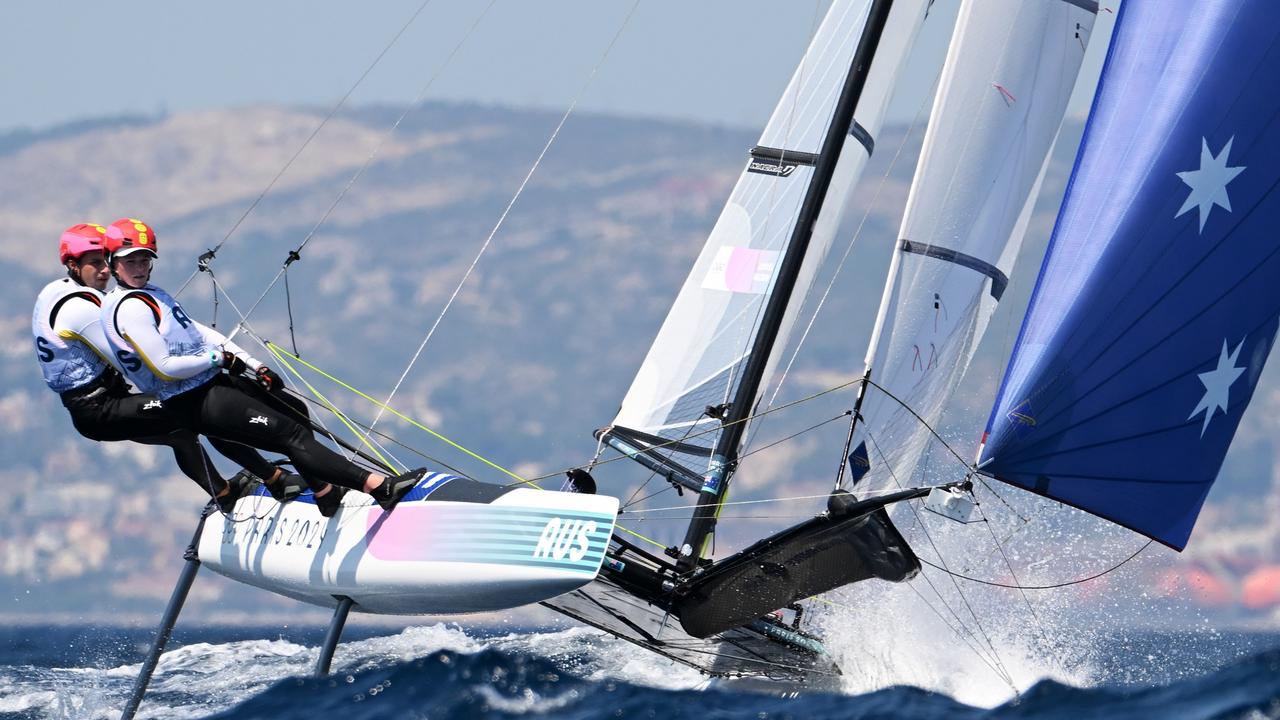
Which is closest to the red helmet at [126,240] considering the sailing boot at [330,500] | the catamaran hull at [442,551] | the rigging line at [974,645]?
the sailing boot at [330,500]

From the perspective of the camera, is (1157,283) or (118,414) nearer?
(1157,283)

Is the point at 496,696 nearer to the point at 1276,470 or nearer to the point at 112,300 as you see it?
the point at 112,300

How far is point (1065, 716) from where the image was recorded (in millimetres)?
6160

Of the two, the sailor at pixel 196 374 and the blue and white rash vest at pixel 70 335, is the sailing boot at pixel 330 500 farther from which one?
the blue and white rash vest at pixel 70 335

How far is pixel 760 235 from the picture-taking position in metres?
8.13

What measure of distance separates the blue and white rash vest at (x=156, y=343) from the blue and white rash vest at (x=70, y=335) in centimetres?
7

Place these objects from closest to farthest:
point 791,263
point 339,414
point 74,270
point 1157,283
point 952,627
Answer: point 1157,283, point 74,270, point 339,414, point 952,627, point 791,263

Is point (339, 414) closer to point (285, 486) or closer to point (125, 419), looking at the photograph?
point (285, 486)

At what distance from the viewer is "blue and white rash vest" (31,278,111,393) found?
248 inches

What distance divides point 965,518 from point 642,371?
2396 mm

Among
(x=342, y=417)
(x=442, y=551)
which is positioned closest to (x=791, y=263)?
(x=342, y=417)

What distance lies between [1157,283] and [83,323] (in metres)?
3.97

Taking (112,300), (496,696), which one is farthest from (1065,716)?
(112,300)

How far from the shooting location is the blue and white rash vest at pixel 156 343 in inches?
241
